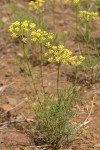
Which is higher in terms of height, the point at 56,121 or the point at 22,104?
the point at 56,121

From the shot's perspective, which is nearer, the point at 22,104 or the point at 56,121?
the point at 56,121

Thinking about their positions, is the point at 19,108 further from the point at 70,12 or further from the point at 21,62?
the point at 70,12

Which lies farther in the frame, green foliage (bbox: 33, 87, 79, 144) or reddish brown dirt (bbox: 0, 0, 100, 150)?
reddish brown dirt (bbox: 0, 0, 100, 150)

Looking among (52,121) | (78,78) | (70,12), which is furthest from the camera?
(70,12)

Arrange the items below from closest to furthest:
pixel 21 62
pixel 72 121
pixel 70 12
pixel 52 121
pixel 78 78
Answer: pixel 52 121 → pixel 72 121 → pixel 78 78 → pixel 21 62 → pixel 70 12

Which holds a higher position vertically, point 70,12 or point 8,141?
point 70,12

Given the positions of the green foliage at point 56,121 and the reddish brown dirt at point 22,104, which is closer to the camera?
the green foliage at point 56,121

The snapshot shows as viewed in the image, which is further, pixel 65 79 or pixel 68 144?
pixel 65 79

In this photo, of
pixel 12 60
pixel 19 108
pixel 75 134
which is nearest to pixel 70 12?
pixel 12 60
